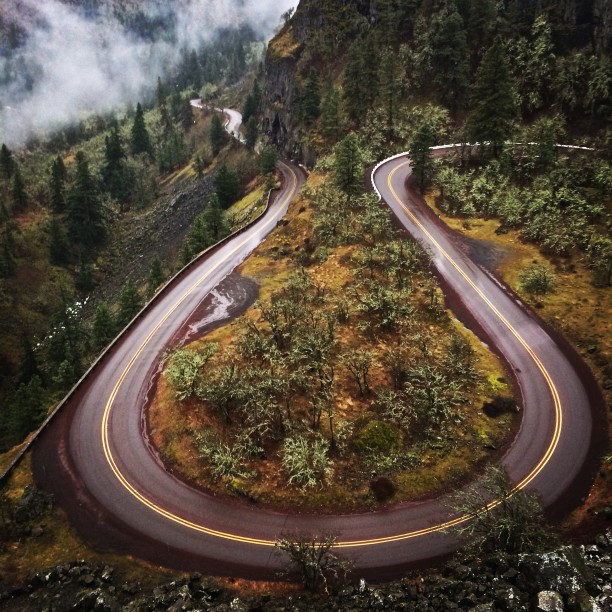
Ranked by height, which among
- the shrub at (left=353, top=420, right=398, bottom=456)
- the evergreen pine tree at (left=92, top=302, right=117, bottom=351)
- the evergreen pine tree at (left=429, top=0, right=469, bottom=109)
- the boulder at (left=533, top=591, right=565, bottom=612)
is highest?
the evergreen pine tree at (left=429, top=0, right=469, bottom=109)

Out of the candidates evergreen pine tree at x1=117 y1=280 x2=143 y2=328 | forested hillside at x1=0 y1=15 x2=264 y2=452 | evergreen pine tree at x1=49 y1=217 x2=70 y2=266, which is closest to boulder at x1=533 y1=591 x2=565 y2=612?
forested hillside at x1=0 y1=15 x2=264 y2=452

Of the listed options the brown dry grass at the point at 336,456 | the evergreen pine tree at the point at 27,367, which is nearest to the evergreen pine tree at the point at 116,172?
the evergreen pine tree at the point at 27,367

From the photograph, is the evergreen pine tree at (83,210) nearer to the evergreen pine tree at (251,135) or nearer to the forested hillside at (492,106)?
the evergreen pine tree at (251,135)

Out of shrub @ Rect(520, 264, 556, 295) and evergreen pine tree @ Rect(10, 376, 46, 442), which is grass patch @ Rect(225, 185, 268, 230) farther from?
shrub @ Rect(520, 264, 556, 295)

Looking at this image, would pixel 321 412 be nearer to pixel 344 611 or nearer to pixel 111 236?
pixel 344 611

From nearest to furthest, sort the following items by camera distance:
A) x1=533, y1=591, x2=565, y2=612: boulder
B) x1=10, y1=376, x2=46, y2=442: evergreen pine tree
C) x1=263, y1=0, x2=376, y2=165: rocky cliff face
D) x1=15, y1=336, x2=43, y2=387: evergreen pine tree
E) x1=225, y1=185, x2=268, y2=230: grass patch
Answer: x1=533, y1=591, x2=565, y2=612: boulder, x1=10, y1=376, x2=46, y2=442: evergreen pine tree, x1=15, y1=336, x2=43, y2=387: evergreen pine tree, x1=225, y1=185, x2=268, y2=230: grass patch, x1=263, y1=0, x2=376, y2=165: rocky cliff face

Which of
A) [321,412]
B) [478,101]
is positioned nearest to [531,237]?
[478,101]
